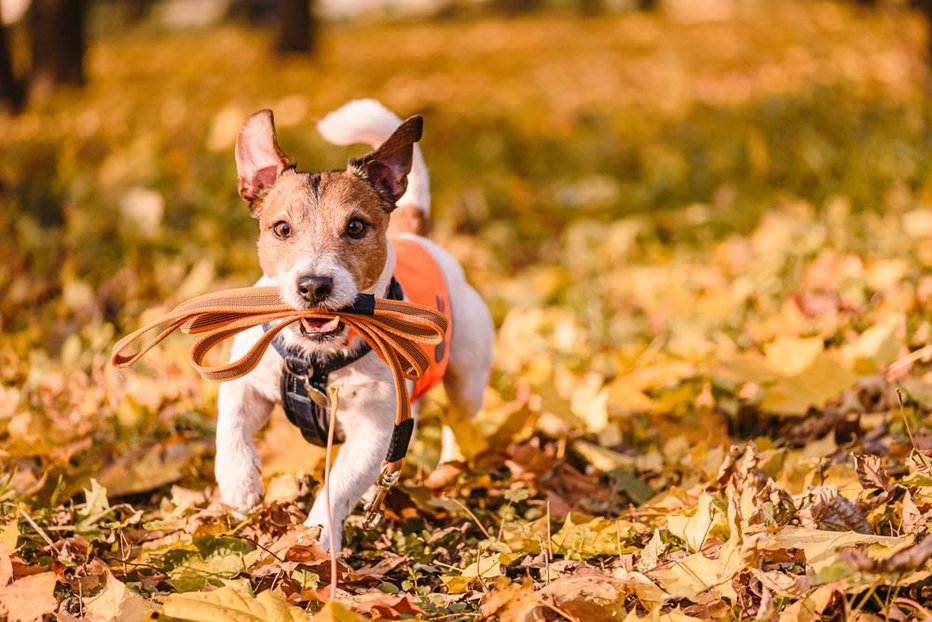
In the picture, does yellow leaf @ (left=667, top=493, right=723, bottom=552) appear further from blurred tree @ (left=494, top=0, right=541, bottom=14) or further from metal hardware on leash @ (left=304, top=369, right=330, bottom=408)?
blurred tree @ (left=494, top=0, right=541, bottom=14)

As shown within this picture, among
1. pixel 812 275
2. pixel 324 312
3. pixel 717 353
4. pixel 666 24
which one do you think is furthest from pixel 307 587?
pixel 666 24

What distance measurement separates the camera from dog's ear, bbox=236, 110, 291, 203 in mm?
3090

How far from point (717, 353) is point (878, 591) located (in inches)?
88.1

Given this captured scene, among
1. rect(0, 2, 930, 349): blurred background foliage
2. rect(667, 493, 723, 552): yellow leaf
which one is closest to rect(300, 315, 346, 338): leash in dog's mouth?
rect(667, 493, 723, 552): yellow leaf

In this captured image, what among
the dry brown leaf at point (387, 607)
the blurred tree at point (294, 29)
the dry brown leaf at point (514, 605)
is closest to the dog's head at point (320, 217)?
the dry brown leaf at point (387, 607)

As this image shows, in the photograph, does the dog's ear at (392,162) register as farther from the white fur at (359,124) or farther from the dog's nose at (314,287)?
the dog's nose at (314,287)

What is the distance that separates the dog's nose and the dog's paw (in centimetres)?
60

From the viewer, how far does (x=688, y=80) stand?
12.7 meters

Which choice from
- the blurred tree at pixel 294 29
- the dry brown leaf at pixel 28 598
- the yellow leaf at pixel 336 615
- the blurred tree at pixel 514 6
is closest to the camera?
the yellow leaf at pixel 336 615

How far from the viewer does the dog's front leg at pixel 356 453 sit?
9.55ft

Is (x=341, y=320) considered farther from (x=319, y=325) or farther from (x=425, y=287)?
(x=425, y=287)

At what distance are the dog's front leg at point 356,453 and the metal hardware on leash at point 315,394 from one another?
0.10 meters

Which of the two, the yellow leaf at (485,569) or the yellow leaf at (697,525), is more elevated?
the yellow leaf at (697,525)

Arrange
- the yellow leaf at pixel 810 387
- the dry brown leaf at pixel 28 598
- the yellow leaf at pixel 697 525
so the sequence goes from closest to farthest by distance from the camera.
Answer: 1. the dry brown leaf at pixel 28 598
2. the yellow leaf at pixel 697 525
3. the yellow leaf at pixel 810 387
